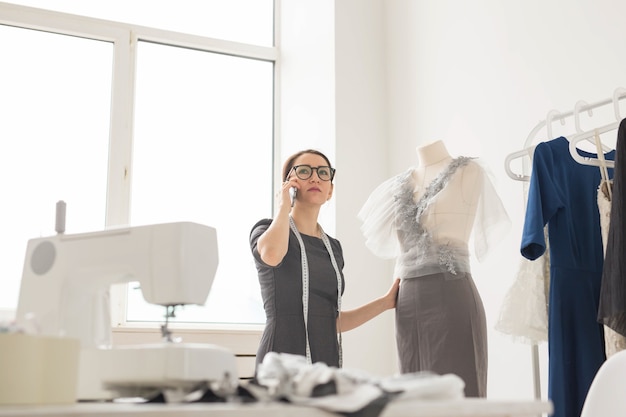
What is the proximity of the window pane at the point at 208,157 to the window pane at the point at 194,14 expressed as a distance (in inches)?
5.1

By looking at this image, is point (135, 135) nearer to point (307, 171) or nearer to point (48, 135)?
point (48, 135)

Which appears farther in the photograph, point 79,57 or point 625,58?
point 79,57

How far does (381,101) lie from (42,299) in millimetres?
2869

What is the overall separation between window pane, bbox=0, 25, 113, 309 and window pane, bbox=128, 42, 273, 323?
200mm

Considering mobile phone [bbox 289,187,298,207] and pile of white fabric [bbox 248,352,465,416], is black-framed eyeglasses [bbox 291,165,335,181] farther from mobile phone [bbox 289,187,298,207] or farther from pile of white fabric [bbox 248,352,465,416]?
pile of white fabric [bbox 248,352,465,416]

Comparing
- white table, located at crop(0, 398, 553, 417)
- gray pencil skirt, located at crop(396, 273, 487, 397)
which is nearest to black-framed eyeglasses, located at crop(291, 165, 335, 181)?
gray pencil skirt, located at crop(396, 273, 487, 397)

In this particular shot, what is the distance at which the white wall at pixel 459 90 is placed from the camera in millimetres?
2842

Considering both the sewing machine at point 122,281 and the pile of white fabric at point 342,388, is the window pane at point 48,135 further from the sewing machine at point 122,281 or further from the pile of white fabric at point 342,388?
the pile of white fabric at point 342,388

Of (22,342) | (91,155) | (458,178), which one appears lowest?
(22,342)

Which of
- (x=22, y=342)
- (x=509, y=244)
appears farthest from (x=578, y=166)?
(x=22, y=342)

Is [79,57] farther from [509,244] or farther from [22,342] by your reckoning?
[22,342]

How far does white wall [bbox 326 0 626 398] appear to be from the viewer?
2.84 metres

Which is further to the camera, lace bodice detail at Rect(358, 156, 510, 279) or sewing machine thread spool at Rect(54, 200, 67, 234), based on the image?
lace bodice detail at Rect(358, 156, 510, 279)

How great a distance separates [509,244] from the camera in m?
3.10
